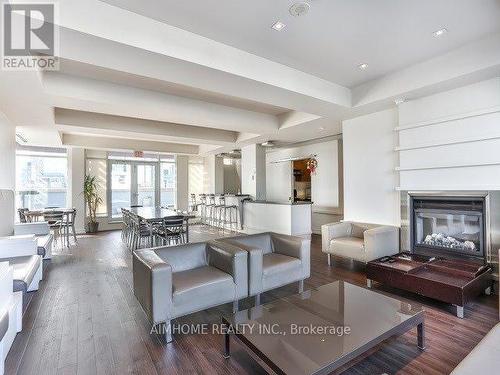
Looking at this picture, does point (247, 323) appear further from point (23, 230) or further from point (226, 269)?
point (23, 230)

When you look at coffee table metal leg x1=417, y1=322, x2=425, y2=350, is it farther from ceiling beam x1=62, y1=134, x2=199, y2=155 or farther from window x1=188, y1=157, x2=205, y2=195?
window x1=188, y1=157, x2=205, y2=195

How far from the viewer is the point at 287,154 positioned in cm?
847

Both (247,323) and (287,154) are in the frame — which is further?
(287,154)

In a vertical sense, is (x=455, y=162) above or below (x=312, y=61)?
below

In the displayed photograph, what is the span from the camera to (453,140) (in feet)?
11.8

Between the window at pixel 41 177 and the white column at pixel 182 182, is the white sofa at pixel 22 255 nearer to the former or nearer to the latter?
the window at pixel 41 177

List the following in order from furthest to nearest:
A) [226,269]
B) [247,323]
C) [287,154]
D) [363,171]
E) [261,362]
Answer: [287,154] < [363,171] < [226,269] < [247,323] < [261,362]

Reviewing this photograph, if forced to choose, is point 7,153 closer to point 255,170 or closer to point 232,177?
point 255,170

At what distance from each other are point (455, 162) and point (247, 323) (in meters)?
3.57

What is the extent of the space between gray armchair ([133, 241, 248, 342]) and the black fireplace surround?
3051 mm

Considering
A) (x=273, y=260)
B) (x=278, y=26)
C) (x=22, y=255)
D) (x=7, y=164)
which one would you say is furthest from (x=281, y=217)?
(x=7, y=164)

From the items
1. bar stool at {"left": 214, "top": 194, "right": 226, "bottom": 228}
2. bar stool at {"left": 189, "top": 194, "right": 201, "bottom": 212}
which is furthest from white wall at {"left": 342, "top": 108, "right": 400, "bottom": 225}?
bar stool at {"left": 189, "top": 194, "right": 201, "bottom": 212}

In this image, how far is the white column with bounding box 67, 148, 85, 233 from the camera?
315 inches

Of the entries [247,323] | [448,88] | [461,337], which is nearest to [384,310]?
[461,337]
